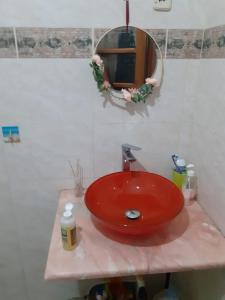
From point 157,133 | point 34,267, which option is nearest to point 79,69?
point 157,133

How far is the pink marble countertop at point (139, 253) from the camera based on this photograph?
92 cm

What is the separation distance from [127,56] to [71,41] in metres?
0.27

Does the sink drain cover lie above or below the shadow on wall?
above

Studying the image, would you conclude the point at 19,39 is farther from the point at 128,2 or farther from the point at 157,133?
the point at 157,133

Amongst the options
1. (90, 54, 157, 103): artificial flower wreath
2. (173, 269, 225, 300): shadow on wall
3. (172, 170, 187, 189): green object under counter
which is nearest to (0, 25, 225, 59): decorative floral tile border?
(90, 54, 157, 103): artificial flower wreath

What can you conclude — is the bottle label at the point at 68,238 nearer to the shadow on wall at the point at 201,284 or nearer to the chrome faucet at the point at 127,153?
the chrome faucet at the point at 127,153

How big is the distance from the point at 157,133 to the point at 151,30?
0.50 metres

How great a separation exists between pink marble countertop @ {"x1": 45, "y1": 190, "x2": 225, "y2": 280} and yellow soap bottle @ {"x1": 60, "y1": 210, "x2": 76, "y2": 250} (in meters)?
0.03

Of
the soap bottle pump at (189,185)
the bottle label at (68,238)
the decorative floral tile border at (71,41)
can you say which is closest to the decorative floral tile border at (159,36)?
the decorative floral tile border at (71,41)

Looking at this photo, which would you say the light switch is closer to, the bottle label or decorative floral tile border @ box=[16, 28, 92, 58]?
decorative floral tile border @ box=[16, 28, 92, 58]

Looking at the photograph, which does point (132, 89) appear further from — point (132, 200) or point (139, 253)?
point (139, 253)

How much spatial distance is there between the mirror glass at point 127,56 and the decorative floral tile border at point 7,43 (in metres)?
0.39

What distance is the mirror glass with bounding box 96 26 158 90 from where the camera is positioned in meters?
1.18

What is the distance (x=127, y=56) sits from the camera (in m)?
1.21
